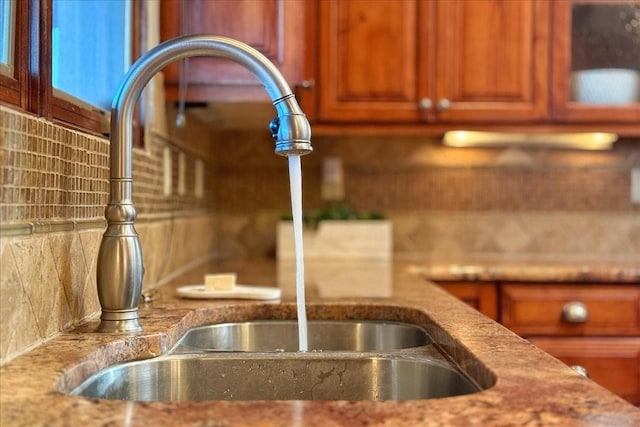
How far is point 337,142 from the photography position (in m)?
2.47

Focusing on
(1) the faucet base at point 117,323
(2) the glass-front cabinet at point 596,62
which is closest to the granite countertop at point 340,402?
(1) the faucet base at point 117,323

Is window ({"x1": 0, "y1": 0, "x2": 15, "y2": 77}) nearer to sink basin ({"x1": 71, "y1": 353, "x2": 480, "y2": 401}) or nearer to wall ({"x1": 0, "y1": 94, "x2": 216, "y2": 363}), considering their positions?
wall ({"x1": 0, "y1": 94, "x2": 216, "y2": 363})

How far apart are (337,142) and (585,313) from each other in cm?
99

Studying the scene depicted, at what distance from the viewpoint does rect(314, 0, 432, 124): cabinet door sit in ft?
6.77

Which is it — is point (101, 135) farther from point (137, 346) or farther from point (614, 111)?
point (614, 111)

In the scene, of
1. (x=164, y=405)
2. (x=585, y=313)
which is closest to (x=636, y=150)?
(x=585, y=313)

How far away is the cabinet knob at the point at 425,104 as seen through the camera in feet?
6.77

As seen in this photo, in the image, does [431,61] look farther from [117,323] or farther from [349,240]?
[117,323]

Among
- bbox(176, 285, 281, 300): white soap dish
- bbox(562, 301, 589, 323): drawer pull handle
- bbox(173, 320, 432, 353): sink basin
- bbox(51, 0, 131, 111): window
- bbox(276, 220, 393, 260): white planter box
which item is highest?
bbox(51, 0, 131, 111): window

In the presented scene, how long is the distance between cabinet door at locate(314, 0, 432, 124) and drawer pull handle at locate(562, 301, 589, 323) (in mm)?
709

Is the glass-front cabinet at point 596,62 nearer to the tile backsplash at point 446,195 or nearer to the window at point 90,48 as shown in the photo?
the tile backsplash at point 446,195

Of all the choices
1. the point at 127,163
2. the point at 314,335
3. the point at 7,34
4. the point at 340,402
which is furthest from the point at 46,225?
the point at 314,335

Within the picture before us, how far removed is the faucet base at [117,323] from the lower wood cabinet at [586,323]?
1.30 meters

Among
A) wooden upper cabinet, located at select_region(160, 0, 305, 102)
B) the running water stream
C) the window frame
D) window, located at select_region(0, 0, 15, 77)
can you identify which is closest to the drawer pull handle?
wooden upper cabinet, located at select_region(160, 0, 305, 102)
